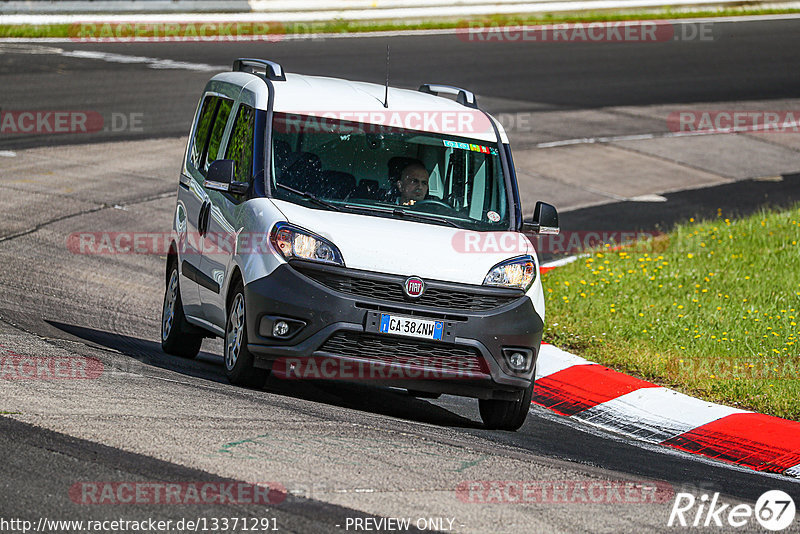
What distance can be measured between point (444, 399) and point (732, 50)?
24.2 m

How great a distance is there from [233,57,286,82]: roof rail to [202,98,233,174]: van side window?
0.33 m

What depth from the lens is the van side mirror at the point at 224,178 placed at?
8.48 metres

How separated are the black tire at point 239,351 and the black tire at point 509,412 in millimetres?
1507

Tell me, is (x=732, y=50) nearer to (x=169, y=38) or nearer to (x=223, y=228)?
(x=169, y=38)

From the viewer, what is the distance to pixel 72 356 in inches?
330

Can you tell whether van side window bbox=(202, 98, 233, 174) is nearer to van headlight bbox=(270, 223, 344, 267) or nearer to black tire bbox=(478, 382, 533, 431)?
van headlight bbox=(270, 223, 344, 267)

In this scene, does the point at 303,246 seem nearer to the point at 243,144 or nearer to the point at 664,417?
the point at 243,144

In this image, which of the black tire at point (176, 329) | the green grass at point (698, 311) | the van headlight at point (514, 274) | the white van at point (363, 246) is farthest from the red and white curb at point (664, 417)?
the black tire at point (176, 329)

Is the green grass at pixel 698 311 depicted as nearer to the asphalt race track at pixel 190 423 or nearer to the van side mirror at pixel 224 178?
the asphalt race track at pixel 190 423

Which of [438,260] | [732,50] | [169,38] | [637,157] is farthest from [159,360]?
[732,50]

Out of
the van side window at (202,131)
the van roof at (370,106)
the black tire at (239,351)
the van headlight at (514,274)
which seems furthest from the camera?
the van side window at (202,131)

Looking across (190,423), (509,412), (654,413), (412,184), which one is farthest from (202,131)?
(654,413)

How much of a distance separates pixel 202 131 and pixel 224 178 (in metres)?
1.70

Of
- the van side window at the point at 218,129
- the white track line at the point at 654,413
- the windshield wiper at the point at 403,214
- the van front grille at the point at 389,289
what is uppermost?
the van side window at the point at 218,129
